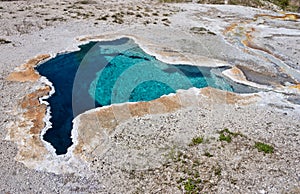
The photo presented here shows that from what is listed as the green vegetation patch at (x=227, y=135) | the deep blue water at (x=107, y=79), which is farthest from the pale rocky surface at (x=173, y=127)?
the deep blue water at (x=107, y=79)

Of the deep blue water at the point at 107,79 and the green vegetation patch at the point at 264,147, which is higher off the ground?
the deep blue water at the point at 107,79

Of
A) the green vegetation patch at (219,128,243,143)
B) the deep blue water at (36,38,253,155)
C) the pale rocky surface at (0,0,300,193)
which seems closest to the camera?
the pale rocky surface at (0,0,300,193)

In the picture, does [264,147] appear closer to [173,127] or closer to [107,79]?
[173,127]

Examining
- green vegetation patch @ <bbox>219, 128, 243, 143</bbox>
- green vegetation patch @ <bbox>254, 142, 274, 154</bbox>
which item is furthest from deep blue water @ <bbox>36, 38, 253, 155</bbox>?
green vegetation patch @ <bbox>254, 142, 274, 154</bbox>

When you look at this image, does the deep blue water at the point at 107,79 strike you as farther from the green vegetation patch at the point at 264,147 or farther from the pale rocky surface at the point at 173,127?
the green vegetation patch at the point at 264,147

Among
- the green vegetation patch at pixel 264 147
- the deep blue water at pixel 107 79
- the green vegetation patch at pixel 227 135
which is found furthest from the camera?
the deep blue water at pixel 107 79

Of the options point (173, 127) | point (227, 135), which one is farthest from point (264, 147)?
point (173, 127)

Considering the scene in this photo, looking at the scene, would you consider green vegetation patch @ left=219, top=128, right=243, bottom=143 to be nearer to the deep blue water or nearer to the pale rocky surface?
the pale rocky surface
